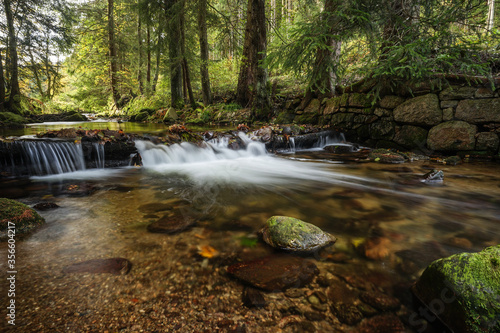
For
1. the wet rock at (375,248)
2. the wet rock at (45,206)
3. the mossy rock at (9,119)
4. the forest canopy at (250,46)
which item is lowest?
the wet rock at (375,248)

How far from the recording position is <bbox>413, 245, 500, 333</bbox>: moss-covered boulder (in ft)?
4.06

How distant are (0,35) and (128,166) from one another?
13.7 meters

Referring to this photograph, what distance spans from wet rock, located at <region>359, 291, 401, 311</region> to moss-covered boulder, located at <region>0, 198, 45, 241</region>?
11.0 feet

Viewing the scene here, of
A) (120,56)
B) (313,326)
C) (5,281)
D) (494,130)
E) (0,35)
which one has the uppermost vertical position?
(120,56)

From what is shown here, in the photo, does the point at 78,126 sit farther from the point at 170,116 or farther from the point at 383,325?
the point at 383,325

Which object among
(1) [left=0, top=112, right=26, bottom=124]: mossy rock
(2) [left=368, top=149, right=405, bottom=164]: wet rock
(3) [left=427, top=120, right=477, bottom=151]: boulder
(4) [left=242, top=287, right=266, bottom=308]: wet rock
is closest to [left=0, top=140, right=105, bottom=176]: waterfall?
(4) [left=242, top=287, right=266, bottom=308]: wet rock

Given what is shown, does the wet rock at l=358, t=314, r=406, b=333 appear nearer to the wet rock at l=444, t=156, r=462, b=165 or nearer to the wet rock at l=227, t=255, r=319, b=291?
the wet rock at l=227, t=255, r=319, b=291

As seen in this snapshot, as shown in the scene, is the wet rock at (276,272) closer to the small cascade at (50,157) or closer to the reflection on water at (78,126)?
the small cascade at (50,157)

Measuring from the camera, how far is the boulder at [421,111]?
6.32 m

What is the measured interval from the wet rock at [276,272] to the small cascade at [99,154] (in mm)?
5166

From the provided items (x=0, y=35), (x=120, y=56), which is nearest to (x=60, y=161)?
(x=0, y=35)

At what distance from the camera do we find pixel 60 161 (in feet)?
16.8

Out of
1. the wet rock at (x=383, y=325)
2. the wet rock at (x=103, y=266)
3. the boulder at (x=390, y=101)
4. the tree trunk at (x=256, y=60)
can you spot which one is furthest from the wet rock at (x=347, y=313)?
the tree trunk at (x=256, y=60)

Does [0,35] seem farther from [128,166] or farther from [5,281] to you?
[5,281]
